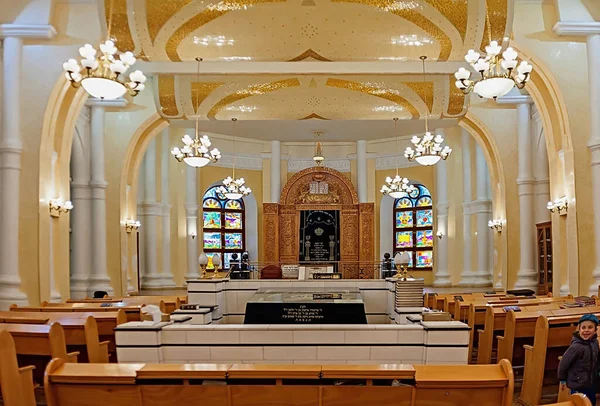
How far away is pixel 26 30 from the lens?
935 cm

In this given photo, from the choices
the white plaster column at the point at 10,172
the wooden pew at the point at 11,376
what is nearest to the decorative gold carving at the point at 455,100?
the white plaster column at the point at 10,172

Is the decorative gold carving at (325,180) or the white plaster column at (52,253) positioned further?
the decorative gold carving at (325,180)

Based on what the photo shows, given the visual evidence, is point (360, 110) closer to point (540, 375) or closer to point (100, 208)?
point (100, 208)

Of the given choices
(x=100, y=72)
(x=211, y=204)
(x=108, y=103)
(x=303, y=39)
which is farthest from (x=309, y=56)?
(x=211, y=204)

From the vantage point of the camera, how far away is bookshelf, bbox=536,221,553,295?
1339 centimetres

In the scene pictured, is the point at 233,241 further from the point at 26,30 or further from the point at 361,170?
the point at 26,30

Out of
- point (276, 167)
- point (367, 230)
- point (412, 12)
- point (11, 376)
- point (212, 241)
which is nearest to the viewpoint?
point (11, 376)

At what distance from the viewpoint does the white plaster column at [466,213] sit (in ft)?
62.5

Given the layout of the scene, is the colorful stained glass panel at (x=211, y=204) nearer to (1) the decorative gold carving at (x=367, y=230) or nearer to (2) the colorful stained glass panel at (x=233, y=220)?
(2) the colorful stained glass panel at (x=233, y=220)

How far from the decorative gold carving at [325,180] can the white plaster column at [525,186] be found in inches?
323

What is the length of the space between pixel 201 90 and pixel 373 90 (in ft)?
11.7

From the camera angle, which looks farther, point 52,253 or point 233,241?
point 233,241

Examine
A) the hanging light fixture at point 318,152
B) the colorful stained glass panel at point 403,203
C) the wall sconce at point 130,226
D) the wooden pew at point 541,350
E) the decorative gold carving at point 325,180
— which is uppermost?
the hanging light fixture at point 318,152

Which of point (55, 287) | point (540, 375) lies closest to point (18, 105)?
point (55, 287)
